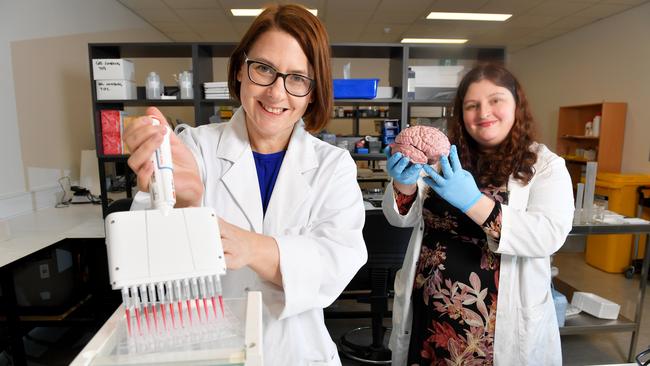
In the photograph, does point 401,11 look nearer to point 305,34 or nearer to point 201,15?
point 201,15

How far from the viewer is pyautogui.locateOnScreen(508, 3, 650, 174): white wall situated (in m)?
4.41

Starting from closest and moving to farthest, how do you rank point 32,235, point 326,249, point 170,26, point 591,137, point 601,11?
point 326,249 < point 32,235 < point 601,11 < point 591,137 < point 170,26

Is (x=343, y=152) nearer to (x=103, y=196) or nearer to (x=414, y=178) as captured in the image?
(x=414, y=178)

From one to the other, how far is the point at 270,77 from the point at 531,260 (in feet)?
3.16

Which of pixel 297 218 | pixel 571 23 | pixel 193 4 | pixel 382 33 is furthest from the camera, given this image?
pixel 382 33

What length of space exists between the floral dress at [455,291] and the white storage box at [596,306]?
5.55 ft

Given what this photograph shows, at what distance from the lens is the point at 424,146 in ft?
3.93

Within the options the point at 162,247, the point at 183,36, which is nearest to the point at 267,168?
the point at 162,247

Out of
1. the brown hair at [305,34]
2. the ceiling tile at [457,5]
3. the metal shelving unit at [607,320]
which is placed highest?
the ceiling tile at [457,5]

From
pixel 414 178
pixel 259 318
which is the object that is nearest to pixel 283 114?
pixel 259 318

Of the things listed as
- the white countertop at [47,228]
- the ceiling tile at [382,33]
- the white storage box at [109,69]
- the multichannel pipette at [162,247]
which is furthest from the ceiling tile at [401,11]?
the multichannel pipette at [162,247]

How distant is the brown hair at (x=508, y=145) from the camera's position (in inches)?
48.3

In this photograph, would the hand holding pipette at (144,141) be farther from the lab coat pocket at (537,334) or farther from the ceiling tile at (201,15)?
the ceiling tile at (201,15)

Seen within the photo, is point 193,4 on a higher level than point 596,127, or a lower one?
higher
